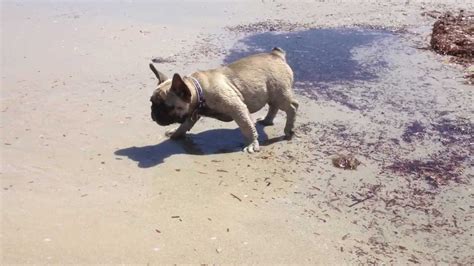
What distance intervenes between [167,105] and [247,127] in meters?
1.00

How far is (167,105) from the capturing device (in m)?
6.62

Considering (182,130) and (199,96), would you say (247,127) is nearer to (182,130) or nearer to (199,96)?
(199,96)

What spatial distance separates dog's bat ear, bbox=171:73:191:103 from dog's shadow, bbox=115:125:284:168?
0.68m

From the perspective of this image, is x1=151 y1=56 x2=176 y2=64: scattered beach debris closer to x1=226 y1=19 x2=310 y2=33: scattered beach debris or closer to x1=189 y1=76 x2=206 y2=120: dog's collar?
x1=226 y1=19 x2=310 y2=33: scattered beach debris

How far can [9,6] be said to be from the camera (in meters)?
12.7

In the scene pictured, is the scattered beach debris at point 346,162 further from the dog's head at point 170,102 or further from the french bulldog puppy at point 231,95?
the dog's head at point 170,102

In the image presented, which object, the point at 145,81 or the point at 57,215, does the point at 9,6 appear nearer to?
the point at 145,81

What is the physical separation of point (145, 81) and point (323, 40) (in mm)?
3776

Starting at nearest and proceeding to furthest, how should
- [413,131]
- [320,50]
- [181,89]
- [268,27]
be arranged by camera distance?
[181,89]
[413,131]
[320,50]
[268,27]

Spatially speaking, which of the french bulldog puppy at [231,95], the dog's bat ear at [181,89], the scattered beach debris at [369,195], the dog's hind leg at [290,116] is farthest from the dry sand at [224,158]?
the dog's bat ear at [181,89]

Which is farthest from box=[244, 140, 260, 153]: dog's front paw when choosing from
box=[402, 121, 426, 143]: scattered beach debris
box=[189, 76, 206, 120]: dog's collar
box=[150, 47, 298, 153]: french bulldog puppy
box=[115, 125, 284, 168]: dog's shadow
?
box=[402, 121, 426, 143]: scattered beach debris

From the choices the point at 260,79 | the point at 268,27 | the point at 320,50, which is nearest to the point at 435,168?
the point at 260,79

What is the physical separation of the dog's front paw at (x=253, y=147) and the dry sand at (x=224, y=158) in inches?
4.9

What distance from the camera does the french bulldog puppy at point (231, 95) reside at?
6.63m
